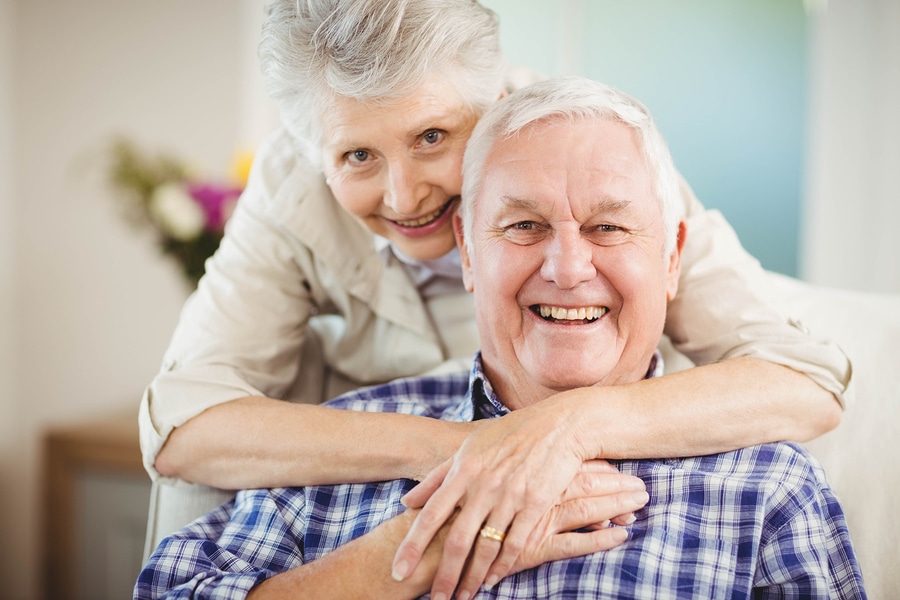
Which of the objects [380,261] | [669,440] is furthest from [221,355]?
[669,440]

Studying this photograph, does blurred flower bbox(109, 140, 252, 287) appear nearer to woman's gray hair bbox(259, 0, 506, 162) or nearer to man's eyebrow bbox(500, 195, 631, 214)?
woman's gray hair bbox(259, 0, 506, 162)

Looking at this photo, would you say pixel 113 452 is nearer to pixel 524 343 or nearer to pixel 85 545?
pixel 85 545

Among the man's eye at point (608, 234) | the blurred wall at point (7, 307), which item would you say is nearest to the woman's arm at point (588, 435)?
the man's eye at point (608, 234)

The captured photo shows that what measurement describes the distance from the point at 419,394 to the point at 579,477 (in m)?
0.48

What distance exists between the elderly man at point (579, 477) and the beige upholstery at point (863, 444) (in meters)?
0.19

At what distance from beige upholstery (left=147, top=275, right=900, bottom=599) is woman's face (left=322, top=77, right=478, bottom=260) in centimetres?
55

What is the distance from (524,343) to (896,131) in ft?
6.75

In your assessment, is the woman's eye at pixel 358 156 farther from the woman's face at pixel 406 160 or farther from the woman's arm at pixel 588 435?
the woman's arm at pixel 588 435

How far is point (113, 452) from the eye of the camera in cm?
283

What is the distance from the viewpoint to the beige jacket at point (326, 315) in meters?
1.48

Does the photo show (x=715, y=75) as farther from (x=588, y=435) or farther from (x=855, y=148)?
(x=588, y=435)

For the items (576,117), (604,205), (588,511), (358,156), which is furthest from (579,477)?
(358,156)

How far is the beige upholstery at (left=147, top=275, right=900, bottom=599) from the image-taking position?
1.37m

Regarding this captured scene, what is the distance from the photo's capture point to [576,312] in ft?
4.23
